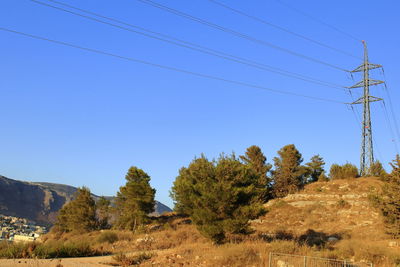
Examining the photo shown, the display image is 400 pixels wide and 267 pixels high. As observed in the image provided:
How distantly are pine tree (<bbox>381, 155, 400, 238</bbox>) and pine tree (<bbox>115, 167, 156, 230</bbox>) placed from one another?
28.1 m

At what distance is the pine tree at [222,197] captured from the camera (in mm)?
21312

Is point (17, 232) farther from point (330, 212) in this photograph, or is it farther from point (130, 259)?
point (330, 212)

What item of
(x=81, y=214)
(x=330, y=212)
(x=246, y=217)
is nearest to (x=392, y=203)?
(x=246, y=217)

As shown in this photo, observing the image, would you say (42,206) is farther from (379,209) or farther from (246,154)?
(379,209)

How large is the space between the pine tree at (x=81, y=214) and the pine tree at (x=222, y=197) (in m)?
29.8

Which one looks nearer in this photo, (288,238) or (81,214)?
(288,238)

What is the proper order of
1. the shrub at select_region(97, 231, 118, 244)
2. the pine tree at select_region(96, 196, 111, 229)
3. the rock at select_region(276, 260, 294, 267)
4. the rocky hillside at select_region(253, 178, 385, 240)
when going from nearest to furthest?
the rock at select_region(276, 260, 294, 267)
the rocky hillside at select_region(253, 178, 385, 240)
the shrub at select_region(97, 231, 118, 244)
the pine tree at select_region(96, 196, 111, 229)

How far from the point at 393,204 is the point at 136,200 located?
98.5 feet

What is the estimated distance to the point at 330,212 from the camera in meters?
38.2

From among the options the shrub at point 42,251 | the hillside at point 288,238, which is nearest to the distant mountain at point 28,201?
the hillside at point 288,238

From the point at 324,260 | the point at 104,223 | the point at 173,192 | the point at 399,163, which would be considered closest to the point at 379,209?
the point at 399,163

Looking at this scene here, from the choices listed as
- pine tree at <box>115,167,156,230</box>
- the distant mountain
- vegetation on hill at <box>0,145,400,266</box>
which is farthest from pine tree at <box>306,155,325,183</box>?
the distant mountain

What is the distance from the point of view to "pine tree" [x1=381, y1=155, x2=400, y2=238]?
2262 centimetres

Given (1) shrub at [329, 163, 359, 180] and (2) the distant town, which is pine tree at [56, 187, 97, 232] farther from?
(1) shrub at [329, 163, 359, 180]
